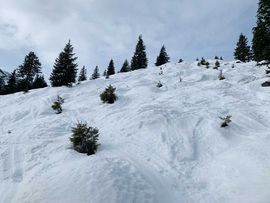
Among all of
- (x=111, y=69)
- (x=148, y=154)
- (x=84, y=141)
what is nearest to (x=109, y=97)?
(x=84, y=141)

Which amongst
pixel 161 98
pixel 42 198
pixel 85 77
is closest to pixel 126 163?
pixel 42 198

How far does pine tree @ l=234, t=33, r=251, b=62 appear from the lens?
54031 mm

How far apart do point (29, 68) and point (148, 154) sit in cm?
5190

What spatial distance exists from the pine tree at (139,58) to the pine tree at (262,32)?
129 feet

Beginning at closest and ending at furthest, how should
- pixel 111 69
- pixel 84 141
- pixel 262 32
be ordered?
pixel 84 141
pixel 262 32
pixel 111 69

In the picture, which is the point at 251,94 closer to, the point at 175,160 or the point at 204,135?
the point at 204,135

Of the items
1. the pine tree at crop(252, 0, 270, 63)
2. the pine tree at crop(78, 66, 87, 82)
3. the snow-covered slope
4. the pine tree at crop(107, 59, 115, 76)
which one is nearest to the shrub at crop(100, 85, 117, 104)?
the snow-covered slope

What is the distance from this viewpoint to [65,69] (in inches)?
1545

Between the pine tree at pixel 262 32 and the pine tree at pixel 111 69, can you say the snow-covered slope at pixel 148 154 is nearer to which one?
the pine tree at pixel 262 32

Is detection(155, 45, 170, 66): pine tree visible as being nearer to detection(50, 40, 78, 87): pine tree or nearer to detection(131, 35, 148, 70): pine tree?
detection(131, 35, 148, 70): pine tree

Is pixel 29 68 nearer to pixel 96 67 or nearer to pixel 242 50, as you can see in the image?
pixel 96 67

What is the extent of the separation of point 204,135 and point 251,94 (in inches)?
328

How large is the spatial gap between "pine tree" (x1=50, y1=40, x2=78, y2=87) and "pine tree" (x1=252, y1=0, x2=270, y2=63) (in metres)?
→ 23.0

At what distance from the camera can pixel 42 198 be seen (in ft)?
26.8
